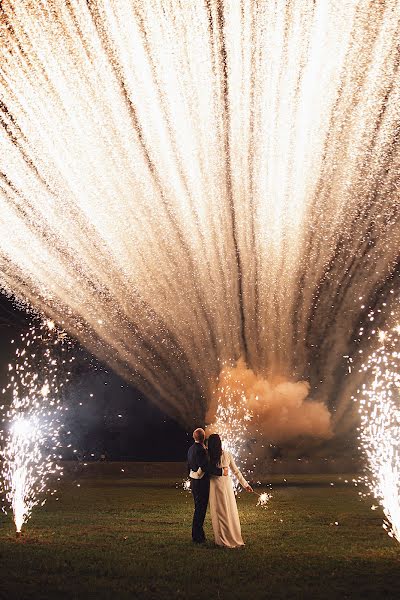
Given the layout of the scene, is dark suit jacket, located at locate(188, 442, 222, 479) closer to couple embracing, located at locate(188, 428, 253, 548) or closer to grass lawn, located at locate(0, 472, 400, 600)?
couple embracing, located at locate(188, 428, 253, 548)

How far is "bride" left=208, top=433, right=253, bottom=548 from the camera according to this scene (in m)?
11.3

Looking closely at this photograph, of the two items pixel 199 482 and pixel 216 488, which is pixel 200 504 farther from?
pixel 216 488

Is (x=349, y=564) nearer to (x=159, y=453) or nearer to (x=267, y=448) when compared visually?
(x=267, y=448)

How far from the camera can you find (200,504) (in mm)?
11969

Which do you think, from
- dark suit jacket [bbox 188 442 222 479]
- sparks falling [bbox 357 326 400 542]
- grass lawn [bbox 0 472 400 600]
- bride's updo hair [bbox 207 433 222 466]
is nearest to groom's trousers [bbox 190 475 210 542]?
dark suit jacket [bbox 188 442 222 479]

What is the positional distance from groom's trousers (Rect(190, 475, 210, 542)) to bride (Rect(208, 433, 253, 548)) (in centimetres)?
35

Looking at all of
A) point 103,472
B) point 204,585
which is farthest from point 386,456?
point 103,472

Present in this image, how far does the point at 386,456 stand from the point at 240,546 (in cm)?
321

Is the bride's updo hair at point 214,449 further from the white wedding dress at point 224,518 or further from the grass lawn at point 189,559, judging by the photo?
the grass lawn at point 189,559

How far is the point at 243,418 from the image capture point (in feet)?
97.3

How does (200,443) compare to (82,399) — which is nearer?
(200,443)

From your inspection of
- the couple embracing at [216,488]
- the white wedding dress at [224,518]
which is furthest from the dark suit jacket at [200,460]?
the white wedding dress at [224,518]

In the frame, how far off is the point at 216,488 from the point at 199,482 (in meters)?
0.56

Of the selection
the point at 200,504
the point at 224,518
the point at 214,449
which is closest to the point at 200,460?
the point at 214,449
